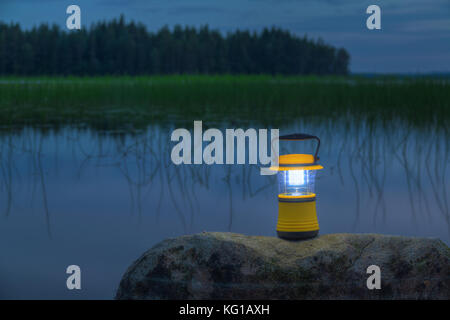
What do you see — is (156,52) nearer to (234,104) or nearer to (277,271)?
(234,104)

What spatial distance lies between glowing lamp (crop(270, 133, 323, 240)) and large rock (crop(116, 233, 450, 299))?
108 millimetres

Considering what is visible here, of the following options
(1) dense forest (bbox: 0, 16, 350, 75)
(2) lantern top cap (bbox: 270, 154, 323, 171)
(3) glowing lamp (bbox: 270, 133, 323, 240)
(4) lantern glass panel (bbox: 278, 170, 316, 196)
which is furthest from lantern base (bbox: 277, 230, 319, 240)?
(1) dense forest (bbox: 0, 16, 350, 75)

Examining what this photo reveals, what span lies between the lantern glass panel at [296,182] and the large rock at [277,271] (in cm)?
50

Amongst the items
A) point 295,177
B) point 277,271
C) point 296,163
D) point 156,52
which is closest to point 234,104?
point 295,177

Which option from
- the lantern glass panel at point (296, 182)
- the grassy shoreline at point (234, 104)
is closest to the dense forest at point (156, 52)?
the grassy shoreline at point (234, 104)

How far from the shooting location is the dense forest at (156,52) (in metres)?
32.5

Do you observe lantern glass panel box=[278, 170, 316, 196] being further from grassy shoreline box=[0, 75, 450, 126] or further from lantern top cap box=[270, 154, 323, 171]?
grassy shoreline box=[0, 75, 450, 126]

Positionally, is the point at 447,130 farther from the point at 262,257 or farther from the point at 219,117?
the point at 262,257

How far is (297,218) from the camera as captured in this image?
425 cm

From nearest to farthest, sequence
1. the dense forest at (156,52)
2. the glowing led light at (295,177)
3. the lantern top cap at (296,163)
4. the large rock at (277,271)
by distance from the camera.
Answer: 1. the large rock at (277,271)
2. the lantern top cap at (296,163)
3. the glowing led light at (295,177)
4. the dense forest at (156,52)

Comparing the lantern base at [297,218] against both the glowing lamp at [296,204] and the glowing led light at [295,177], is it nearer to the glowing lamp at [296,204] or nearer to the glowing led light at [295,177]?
the glowing lamp at [296,204]
